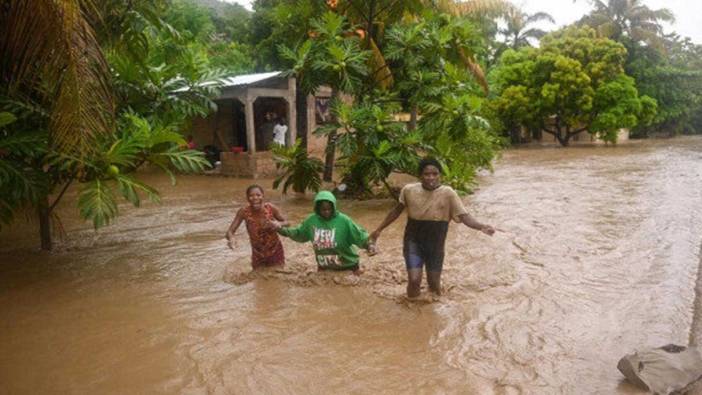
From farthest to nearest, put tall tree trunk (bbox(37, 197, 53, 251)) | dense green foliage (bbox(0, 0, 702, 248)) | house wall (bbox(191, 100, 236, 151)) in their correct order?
house wall (bbox(191, 100, 236, 151)) < tall tree trunk (bbox(37, 197, 53, 251)) < dense green foliage (bbox(0, 0, 702, 248))

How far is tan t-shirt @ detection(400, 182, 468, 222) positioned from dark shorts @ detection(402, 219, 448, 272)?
7 centimetres

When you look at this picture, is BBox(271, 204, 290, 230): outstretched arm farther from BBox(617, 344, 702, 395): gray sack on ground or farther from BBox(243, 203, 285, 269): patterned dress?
BBox(617, 344, 702, 395): gray sack on ground

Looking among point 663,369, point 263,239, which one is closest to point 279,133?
point 263,239

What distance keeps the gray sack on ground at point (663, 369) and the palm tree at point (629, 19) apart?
98.2ft

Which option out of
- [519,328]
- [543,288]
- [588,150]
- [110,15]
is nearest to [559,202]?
[543,288]

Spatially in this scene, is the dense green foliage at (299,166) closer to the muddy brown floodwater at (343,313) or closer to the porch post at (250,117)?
the muddy brown floodwater at (343,313)

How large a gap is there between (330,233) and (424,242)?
0.93 metres

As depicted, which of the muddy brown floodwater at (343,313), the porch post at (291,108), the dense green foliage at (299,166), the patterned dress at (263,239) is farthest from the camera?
the porch post at (291,108)

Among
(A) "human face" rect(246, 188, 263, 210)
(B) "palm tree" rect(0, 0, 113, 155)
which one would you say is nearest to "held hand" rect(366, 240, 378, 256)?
(A) "human face" rect(246, 188, 263, 210)

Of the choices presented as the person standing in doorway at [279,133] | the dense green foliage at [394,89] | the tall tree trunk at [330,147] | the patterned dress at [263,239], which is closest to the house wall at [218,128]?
the person standing in doorway at [279,133]

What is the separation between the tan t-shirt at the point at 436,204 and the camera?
4.80 meters

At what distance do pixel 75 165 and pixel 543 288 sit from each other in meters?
4.99

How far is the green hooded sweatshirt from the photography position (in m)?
5.25

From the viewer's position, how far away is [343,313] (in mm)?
5059
